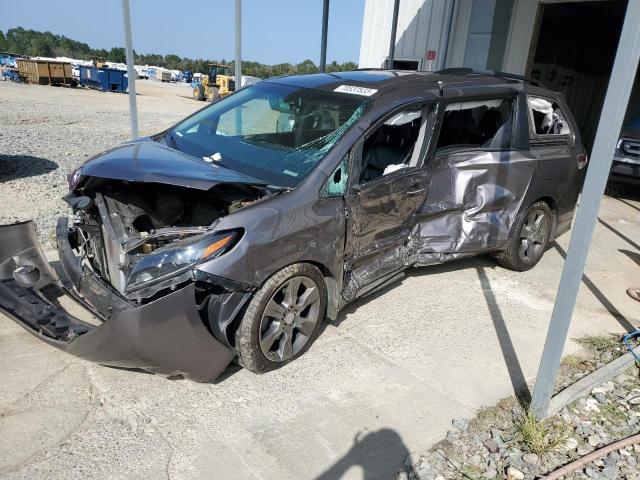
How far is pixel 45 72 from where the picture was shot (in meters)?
30.2

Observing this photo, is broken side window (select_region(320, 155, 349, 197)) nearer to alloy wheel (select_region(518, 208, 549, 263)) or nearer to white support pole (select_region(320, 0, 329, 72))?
alloy wheel (select_region(518, 208, 549, 263))

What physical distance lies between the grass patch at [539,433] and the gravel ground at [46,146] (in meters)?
4.47

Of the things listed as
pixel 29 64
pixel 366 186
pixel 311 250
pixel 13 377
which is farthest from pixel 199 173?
pixel 29 64

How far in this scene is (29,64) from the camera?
30281 mm

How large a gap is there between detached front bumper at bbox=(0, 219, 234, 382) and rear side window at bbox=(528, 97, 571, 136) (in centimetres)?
398

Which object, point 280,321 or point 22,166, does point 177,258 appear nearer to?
point 280,321

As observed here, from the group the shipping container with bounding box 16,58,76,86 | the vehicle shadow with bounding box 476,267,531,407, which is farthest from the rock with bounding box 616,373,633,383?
the shipping container with bounding box 16,58,76,86

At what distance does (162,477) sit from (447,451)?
151 cm

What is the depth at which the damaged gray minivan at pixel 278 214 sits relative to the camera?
2.77 m

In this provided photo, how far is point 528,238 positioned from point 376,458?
3340mm

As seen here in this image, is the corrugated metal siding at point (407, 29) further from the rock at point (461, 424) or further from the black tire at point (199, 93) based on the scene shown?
the black tire at point (199, 93)

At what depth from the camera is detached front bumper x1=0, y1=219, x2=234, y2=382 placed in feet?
8.48

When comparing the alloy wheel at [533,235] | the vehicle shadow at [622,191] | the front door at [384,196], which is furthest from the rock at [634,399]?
the vehicle shadow at [622,191]

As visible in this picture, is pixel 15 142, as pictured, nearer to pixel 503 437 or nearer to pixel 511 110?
pixel 511 110
